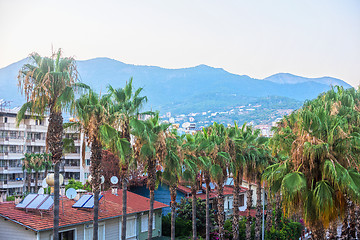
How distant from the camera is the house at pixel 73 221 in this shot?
21812 millimetres

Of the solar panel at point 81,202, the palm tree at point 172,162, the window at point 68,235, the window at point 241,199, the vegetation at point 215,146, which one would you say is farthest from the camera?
the window at point 241,199

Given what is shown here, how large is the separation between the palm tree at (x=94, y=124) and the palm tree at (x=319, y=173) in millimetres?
9016

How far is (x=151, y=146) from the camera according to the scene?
24172mm

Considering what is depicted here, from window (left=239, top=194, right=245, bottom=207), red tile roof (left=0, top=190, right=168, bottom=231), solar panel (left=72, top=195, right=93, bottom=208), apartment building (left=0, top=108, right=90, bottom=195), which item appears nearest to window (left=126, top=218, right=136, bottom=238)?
red tile roof (left=0, top=190, right=168, bottom=231)

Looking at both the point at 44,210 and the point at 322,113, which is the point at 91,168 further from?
the point at 322,113

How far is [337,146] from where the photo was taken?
1647 centimetres

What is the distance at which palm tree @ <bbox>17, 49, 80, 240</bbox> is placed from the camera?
1784 centimetres

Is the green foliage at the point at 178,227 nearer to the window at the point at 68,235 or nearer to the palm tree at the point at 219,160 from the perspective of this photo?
the palm tree at the point at 219,160

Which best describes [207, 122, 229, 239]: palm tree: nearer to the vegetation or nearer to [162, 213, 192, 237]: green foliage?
the vegetation

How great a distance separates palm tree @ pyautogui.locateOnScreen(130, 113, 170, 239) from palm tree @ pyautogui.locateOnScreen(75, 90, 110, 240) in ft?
10.9

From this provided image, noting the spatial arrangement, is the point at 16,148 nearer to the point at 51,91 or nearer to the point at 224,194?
the point at 224,194

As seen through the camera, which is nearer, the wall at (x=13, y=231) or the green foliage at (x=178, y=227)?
the wall at (x=13, y=231)

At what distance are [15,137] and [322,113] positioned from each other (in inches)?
2878

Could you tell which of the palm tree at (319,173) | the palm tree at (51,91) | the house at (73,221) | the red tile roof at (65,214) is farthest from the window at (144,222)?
the palm tree at (319,173)
